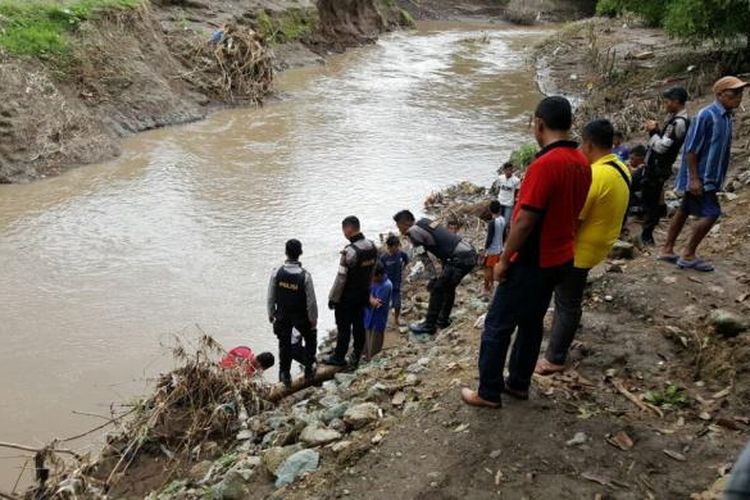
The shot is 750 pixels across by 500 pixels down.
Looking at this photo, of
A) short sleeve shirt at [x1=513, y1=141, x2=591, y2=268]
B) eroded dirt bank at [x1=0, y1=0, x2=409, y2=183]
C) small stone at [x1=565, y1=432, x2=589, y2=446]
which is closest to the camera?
short sleeve shirt at [x1=513, y1=141, x2=591, y2=268]

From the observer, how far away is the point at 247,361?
614 centimetres

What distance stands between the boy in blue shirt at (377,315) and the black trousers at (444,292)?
465 mm

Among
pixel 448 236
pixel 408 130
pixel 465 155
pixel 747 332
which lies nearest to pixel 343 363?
pixel 448 236

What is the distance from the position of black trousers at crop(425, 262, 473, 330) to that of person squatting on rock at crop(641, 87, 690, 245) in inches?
86.2

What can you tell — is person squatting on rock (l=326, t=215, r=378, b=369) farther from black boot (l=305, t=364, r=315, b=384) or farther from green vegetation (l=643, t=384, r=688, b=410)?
green vegetation (l=643, t=384, r=688, b=410)

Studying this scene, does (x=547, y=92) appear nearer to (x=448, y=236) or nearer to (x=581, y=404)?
(x=448, y=236)

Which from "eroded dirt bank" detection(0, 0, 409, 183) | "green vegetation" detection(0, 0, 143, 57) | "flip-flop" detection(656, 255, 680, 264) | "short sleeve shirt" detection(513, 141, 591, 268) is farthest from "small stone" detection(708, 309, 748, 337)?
"green vegetation" detection(0, 0, 143, 57)

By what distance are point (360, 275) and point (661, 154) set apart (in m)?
3.35

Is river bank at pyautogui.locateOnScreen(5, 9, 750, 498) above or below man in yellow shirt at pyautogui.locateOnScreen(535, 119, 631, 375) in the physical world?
below

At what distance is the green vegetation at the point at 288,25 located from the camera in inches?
949

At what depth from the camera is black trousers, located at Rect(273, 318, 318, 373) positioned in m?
6.36

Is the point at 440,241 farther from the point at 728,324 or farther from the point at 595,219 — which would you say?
the point at 728,324

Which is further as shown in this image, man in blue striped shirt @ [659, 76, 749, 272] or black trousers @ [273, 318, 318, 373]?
black trousers @ [273, 318, 318, 373]

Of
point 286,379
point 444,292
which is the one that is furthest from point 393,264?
point 286,379
